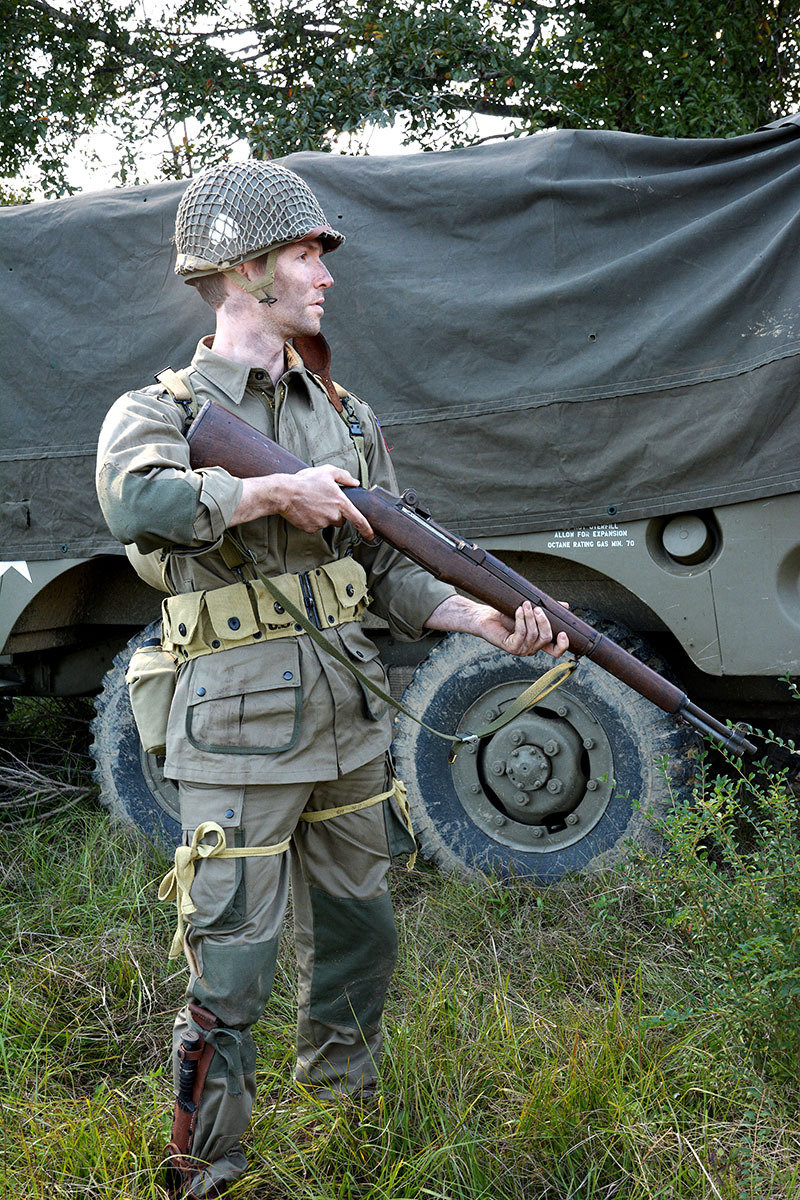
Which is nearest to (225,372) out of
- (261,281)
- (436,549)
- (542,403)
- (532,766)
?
(261,281)

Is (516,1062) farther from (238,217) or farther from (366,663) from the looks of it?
(238,217)

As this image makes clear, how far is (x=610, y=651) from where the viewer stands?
2.75 metres

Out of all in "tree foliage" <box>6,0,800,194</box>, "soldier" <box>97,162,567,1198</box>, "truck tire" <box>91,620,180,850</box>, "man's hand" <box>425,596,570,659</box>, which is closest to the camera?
"soldier" <box>97,162,567,1198</box>

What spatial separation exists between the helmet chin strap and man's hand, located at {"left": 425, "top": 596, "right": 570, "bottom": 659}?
827 millimetres

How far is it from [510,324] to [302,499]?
191cm

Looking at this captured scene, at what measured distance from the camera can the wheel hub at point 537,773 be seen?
4.01 meters

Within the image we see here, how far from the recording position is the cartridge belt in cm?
240

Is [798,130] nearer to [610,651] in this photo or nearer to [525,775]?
[610,651]

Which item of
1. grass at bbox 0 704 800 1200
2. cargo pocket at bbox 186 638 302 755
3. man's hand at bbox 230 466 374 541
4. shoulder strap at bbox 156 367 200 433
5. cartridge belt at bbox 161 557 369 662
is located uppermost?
shoulder strap at bbox 156 367 200 433

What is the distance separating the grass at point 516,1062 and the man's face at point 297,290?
1430mm

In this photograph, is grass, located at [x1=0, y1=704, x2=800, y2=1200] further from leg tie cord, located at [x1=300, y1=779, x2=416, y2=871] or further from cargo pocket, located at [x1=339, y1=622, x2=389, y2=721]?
cargo pocket, located at [x1=339, y1=622, x2=389, y2=721]

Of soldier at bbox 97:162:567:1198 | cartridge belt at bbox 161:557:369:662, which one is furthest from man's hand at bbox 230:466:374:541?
cartridge belt at bbox 161:557:369:662

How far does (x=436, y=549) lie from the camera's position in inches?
102

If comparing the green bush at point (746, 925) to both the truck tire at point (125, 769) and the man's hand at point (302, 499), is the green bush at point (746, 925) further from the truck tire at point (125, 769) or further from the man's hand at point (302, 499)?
the truck tire at point (125, 769)
